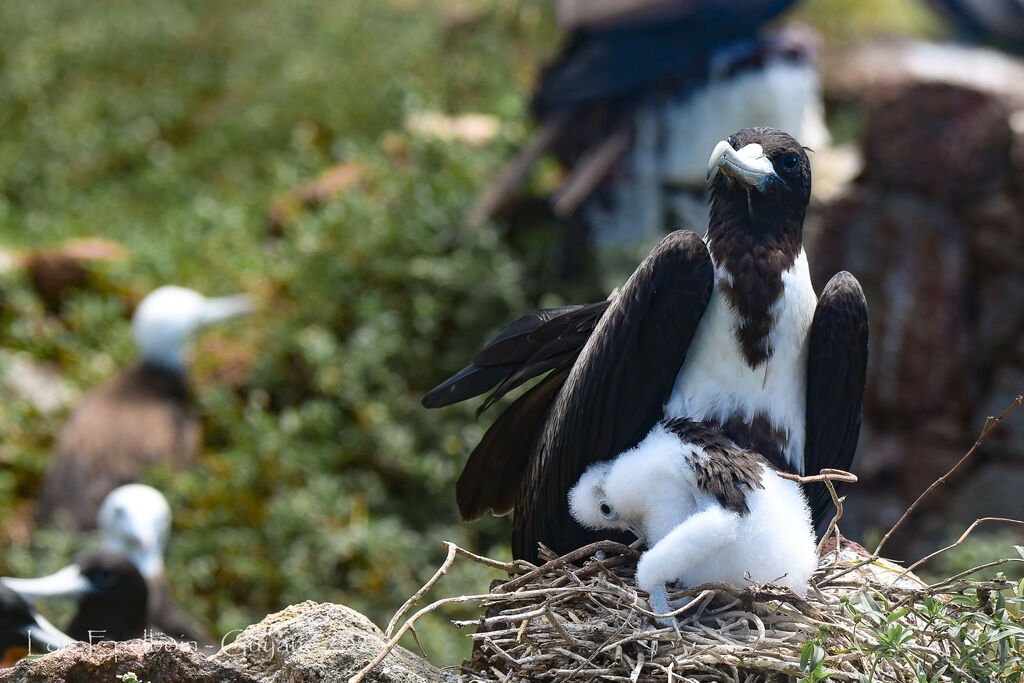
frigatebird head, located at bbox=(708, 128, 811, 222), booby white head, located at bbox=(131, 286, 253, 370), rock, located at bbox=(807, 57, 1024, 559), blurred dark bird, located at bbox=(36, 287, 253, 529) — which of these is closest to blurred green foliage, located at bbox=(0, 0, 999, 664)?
blurred dark bird, located at bbox=(36, 287, 253, 529)

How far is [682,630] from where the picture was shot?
2574 millimetres

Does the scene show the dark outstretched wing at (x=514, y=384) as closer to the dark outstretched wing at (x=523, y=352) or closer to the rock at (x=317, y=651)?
the dark outstretched wing at (x=523, y=352)

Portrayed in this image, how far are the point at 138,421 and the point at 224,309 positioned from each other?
0.91 m

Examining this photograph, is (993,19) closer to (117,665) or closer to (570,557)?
(570,557)

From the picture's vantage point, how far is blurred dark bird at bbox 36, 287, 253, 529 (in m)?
6.06

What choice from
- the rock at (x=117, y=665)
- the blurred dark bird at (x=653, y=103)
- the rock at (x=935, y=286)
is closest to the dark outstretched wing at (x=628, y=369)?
the rock at (x=117, y=665)

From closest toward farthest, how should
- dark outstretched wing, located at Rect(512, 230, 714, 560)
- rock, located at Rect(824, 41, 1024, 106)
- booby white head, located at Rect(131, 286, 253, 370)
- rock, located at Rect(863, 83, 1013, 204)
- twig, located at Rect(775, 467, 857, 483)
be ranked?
twig, located at Rect(775, 467, 857, 483) < dark outstretched wing, located at Rect(512, 230, 714, 560) < booby white head, located at Rect(131, 286, 253, 370) < rock, located at Rect(863, 83, 1013, 204) < rock, located at Rect(824, 41, 1024, 106)

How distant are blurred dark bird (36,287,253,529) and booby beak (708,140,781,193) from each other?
4223 mm

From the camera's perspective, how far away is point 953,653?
264cm

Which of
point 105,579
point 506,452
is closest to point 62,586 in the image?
point 105,579

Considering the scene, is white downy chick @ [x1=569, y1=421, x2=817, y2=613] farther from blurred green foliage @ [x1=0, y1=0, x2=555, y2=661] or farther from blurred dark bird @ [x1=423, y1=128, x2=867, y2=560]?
blurred green foliage @ [x1=0, y1=0, x2=555, y2=661]

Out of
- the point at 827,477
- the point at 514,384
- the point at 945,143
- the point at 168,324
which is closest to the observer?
the point at 827,477

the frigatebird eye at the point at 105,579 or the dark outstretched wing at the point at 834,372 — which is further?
the frigatebird eye at the point at 105,579

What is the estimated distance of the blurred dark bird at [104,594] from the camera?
448 centimetres
